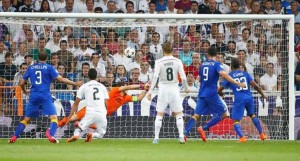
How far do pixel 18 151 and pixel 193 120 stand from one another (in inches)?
201

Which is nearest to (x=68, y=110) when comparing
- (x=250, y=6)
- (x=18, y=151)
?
(x=18, y=151)

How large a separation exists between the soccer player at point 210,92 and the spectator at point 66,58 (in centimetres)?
357

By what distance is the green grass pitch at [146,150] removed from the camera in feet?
52.1

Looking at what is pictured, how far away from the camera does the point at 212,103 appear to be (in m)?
21.3

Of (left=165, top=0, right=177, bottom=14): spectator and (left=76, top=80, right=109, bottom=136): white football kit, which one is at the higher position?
(left=165, top=0, right=177, bottom=14): spectator

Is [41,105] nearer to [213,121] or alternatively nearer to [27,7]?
[213,121]

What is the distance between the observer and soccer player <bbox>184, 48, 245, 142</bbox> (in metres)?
21.0

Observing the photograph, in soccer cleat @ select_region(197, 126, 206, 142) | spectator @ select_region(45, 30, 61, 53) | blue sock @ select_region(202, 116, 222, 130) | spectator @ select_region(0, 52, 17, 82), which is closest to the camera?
soccer cleat @ select_region(197, 126, 206, 142)

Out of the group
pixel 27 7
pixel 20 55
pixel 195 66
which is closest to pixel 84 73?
pixel 20 55

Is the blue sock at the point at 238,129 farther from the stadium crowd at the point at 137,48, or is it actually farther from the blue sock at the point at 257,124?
the stadium crowd at the point at 137,48

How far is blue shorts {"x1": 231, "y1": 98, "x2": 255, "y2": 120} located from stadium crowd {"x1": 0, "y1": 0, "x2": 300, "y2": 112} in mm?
1893

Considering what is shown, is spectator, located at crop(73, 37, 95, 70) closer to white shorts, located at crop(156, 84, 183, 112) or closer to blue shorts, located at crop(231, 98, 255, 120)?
white shorts, located at crop(156, 84, 183, 112)

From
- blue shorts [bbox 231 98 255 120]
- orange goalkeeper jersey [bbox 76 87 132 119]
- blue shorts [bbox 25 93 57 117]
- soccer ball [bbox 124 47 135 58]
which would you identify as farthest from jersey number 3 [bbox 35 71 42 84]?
blue shorts [bbox 231 98 255 120]

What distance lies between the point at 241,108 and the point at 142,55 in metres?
3.38
